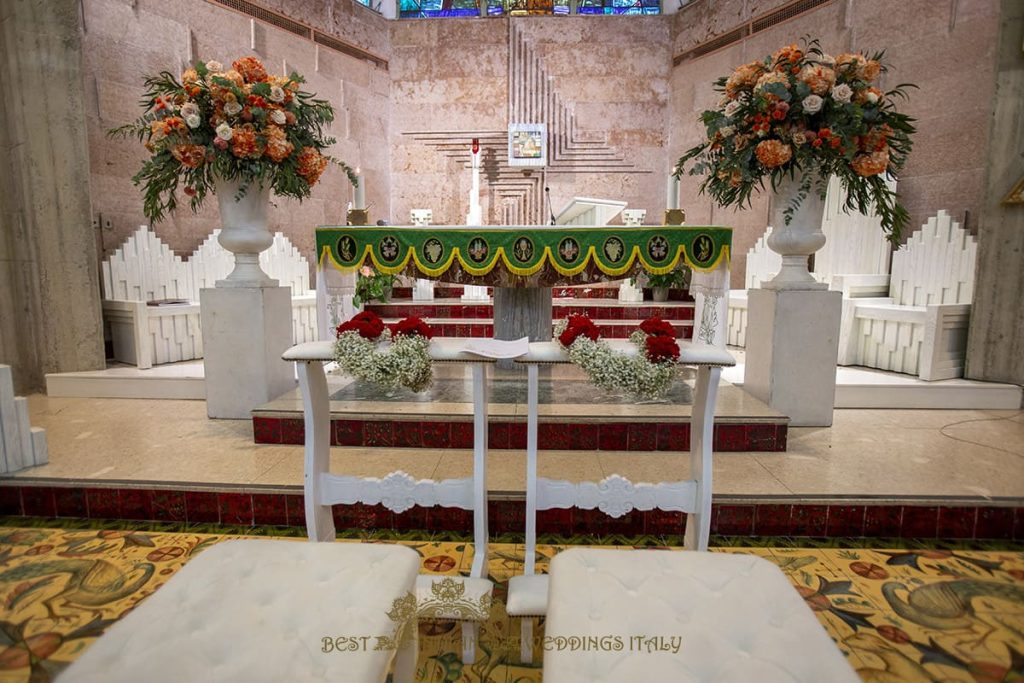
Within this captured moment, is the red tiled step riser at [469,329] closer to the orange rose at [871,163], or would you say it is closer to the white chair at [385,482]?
the orange rose at [871,163]

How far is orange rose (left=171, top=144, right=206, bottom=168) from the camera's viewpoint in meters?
3.28

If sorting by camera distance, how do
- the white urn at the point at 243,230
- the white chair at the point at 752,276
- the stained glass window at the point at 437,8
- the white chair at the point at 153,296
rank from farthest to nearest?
1. the stained glass window at the point at 437,8
2. the white chair at the point at 752,276
3. the white chair at the point at 153,296
4. the white urn at the point at 243,230

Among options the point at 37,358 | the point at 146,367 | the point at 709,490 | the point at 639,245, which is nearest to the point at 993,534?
the point at 709,490

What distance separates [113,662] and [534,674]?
1.18 metres

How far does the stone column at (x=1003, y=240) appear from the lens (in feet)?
13.8

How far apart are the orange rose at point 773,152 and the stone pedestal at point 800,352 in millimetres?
817

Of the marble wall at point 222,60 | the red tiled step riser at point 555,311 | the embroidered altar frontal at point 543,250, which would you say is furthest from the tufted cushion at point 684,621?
the marble wall at point 222,60

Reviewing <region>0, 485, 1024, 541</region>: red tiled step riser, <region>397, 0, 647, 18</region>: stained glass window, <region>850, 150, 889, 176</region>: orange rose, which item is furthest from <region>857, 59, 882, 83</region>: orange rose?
<region>397, 0, 647, 18</region>: stained glass window

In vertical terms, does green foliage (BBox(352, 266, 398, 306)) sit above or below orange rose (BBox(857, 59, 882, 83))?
below

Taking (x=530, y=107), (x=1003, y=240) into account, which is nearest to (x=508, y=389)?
(x=1003, y=240)

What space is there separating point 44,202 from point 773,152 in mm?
5374

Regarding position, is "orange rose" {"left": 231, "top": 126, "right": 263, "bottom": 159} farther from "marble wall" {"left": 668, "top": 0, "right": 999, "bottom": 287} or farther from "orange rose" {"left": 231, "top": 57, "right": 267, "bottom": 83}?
"marble wall" {"left": 668, "top": 0, "right": 999, "bottom": 287}

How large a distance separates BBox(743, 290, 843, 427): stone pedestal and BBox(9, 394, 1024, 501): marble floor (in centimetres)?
17

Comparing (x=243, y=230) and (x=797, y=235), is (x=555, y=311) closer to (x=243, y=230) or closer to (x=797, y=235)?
(x=797, y=235)
